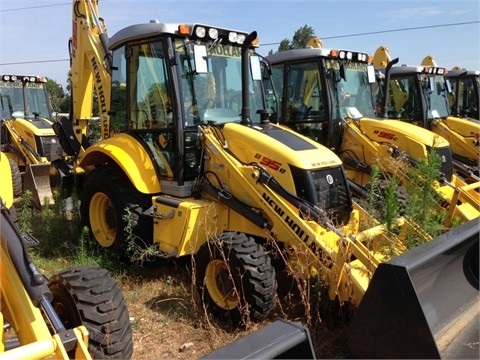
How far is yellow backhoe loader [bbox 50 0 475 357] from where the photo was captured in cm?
394

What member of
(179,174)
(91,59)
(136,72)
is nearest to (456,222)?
(179,174)

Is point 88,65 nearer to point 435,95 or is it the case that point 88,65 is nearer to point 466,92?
point 435,95

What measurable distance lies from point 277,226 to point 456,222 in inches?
83.3

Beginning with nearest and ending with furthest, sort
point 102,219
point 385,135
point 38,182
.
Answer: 1. point 102,219
2. point 385,135
3. point 38,182

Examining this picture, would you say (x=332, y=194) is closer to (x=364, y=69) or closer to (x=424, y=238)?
(x=424, y=238)

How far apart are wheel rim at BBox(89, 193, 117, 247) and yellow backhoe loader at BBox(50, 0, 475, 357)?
0.04 feet

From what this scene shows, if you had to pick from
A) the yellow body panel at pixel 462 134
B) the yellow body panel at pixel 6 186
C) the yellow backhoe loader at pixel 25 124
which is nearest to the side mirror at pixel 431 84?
the yellow body panel at pixel 462 134

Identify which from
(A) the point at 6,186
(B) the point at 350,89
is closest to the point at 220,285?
(A) the point at 6,186

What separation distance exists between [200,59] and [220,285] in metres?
2.22

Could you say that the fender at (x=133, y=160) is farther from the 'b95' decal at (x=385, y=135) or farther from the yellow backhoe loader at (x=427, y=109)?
the yellow backhoe loader at (x=427, y=109)

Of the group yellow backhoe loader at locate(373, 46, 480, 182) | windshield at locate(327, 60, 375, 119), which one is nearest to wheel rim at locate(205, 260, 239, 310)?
windshield at locate(327, 60, 375, 119)

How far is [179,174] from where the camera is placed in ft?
16.4

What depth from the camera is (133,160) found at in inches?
205

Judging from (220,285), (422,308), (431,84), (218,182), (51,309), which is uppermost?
(431,84)
